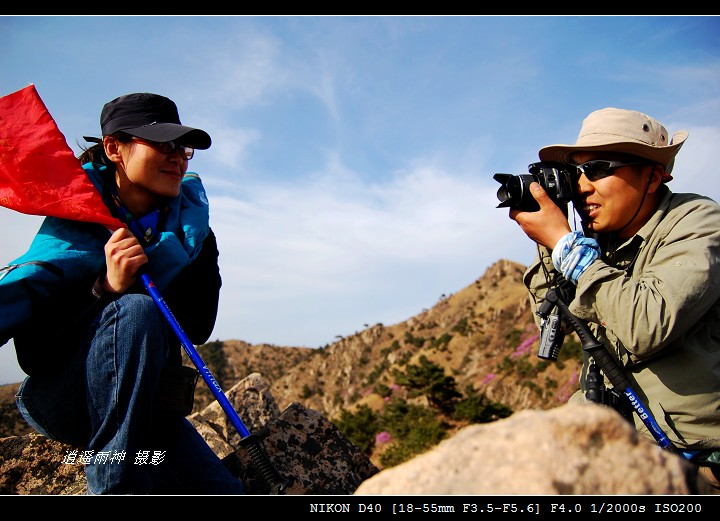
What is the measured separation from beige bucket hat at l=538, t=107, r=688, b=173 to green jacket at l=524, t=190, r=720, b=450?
0.25 metres

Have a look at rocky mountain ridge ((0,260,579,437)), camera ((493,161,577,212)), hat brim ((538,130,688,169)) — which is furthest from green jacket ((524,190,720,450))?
rocky mountain ridge ((0,260,579,437))

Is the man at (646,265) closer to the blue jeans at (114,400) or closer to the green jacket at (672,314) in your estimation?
the green jacket at (672,314)

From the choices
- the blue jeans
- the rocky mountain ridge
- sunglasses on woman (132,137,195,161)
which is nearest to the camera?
the blue jeans

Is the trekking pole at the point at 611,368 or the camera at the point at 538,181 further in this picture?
the camera at the point at 538,181

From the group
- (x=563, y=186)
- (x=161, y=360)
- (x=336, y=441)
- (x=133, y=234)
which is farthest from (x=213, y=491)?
(x=563, y=186)

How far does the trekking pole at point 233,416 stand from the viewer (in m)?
2.13

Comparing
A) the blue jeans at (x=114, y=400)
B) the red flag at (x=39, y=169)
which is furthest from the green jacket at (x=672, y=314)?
the red flag at (x=39, y=169)

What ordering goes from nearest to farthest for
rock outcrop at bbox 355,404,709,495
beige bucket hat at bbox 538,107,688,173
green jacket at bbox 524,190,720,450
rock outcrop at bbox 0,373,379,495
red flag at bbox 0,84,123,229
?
1. rock outcrop at bbox 355,404,709,495
2. green jacket at bbox 524,190,720,450
3. red flag at bbox 0,84,123,229
4. beige bucket hat at bbox 538,107,688,173
5. rock outcrop at bbox 0,373,379,495

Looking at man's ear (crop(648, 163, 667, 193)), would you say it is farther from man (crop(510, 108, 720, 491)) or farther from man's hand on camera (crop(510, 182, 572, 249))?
man's hand on camera (crop(510, 182, 572, 249))

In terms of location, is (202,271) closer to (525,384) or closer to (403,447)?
(403,447)

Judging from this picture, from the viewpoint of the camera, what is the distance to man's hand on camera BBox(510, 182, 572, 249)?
248cm

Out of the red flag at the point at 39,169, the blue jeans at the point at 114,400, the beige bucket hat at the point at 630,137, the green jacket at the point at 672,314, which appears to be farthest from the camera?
the beige bucket hat at the point at 630,137

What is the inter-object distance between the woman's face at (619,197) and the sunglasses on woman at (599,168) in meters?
0.02

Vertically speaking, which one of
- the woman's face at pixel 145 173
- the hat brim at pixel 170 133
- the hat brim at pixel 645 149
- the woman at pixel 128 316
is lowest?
the woman at pixel 128 316
